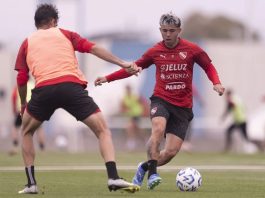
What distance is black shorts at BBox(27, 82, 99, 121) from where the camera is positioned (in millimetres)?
11609

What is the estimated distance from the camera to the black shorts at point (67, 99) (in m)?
11.6

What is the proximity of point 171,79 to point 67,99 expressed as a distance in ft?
7.61

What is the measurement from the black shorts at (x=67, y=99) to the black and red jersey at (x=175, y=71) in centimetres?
179

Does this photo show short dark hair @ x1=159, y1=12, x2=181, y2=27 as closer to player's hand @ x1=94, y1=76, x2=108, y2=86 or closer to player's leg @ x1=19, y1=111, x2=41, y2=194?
player's hand @ x1=94, y1=76, x2=108, y2=86

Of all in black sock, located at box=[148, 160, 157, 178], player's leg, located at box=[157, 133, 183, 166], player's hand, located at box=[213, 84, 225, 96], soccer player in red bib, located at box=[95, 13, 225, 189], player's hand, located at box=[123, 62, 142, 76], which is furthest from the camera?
player's leg, located at box=[157, 133, 183, 166]

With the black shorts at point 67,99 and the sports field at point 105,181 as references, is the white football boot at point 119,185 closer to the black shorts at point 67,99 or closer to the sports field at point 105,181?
the sports field at point 105,181

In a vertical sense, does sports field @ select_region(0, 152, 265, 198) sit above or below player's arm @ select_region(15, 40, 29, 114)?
below

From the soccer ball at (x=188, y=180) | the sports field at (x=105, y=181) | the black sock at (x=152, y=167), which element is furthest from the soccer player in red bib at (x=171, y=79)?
the sports field at (x=105, y=181)

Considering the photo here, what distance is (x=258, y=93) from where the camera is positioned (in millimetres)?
57688

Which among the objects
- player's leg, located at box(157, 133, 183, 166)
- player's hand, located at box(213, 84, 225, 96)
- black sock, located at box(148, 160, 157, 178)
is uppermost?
player's hand, located at box(213, 84, 225, 96)

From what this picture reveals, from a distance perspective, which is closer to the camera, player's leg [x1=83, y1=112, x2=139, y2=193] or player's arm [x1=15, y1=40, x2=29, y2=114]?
player's leg [x1=83, y1=112, x2=139, y2=193]

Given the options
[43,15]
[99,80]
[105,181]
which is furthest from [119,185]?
[105,181]

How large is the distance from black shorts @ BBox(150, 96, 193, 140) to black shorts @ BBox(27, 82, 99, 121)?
1.89 meters

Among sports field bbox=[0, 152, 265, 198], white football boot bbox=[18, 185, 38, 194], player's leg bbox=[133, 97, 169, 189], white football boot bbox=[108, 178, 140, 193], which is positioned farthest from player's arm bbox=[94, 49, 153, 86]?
white football boot bbox=[108, 178, 140, 193]
